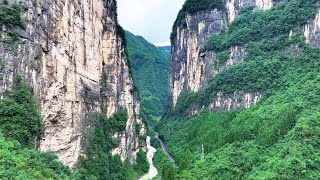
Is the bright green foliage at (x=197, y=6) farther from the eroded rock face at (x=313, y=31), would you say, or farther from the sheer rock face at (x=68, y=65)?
the sheer rock face at (x=68, y=65)

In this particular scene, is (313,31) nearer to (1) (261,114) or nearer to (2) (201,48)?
(1) (261,114)

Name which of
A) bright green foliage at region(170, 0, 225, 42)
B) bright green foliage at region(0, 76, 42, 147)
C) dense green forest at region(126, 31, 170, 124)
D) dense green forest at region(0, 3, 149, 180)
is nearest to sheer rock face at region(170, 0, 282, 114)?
bright green foliage at region(170, 0, 225, 42)

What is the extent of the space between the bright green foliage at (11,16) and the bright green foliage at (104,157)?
14236mm

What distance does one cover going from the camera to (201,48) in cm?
8388

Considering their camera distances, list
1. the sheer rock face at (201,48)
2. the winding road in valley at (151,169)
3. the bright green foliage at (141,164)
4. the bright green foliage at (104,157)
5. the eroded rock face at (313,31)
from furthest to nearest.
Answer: the sheer rock face at (201,48) → the eroded rock face at (313,31) → the bright green foliage at (141,164) → the winding road in valley at (151,169) → the bright green foliage at (104,157)

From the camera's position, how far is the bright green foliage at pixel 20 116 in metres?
29.0

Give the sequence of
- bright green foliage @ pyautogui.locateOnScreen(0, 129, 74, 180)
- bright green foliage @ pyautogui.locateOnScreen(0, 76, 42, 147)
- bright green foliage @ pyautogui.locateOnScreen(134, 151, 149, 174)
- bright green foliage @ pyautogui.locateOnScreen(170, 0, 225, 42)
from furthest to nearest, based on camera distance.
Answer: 1. bright green foliage @ pyautogui.locateOnScreen(170, 0, 225, 42)
2. bright green foliage @ pyautogui.locateOnScreen(134, 151, 149, 174)
3. bright green foliage @ pyautogui.locateOnScreen(0, 76, 42, 147)
4. bright green foliage @ pyautogui.locateOnScreen(0, 129, 74, 180)

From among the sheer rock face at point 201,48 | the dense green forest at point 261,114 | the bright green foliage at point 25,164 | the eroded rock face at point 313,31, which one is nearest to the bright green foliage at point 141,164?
the dense green forest at point 261,114

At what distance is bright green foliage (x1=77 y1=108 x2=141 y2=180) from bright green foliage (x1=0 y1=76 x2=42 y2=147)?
28.0 ft

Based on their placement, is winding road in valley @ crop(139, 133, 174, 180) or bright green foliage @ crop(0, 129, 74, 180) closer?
bright green foliage @ crop(0, 129, 74, 180)

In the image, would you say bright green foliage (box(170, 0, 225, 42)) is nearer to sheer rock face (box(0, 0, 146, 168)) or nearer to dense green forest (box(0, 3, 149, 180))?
sheer rock face (box(0, 0, 146, 168))

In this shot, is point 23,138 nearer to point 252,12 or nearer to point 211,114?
point 211,114

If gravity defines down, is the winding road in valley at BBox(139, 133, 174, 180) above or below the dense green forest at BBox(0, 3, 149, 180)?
below

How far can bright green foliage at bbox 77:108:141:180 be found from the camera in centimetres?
4212
